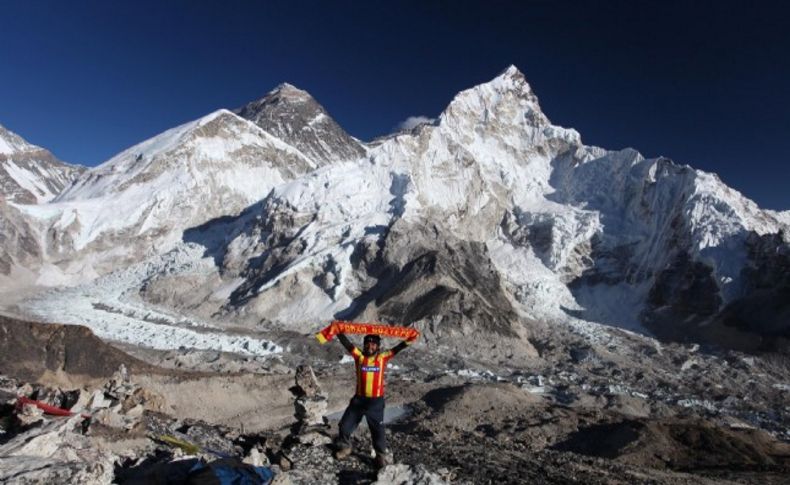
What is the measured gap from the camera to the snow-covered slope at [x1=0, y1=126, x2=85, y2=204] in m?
143

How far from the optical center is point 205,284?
282ft

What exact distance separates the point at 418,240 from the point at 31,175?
482 ft

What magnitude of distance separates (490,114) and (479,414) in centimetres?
10867

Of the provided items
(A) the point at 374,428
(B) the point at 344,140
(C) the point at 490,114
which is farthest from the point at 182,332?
(B) the point at 344,140

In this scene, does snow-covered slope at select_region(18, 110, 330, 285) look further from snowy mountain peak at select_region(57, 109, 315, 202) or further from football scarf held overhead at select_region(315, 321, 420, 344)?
football scarf held overhead at select_region(315, 321, 420, 344)

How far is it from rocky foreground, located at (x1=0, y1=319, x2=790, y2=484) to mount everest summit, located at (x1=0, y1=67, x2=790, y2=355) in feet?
47.5

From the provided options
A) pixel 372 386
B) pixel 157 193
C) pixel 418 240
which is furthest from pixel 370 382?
pixel 157 193

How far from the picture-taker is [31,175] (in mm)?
175250

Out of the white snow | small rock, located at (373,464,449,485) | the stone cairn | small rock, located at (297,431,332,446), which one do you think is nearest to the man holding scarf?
small rock, located at (373,464,449,485)

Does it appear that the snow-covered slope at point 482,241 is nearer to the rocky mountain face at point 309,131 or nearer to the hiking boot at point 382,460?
the hiking boot at point 382,460

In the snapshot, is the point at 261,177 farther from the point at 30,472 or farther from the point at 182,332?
the point at 30,472

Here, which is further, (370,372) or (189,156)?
(189,156)

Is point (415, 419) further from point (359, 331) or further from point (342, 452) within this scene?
point (359, 331)

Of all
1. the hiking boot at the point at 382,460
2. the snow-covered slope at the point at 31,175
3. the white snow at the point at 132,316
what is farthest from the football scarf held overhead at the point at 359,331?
the snow-covered slope at the point at 31,175
